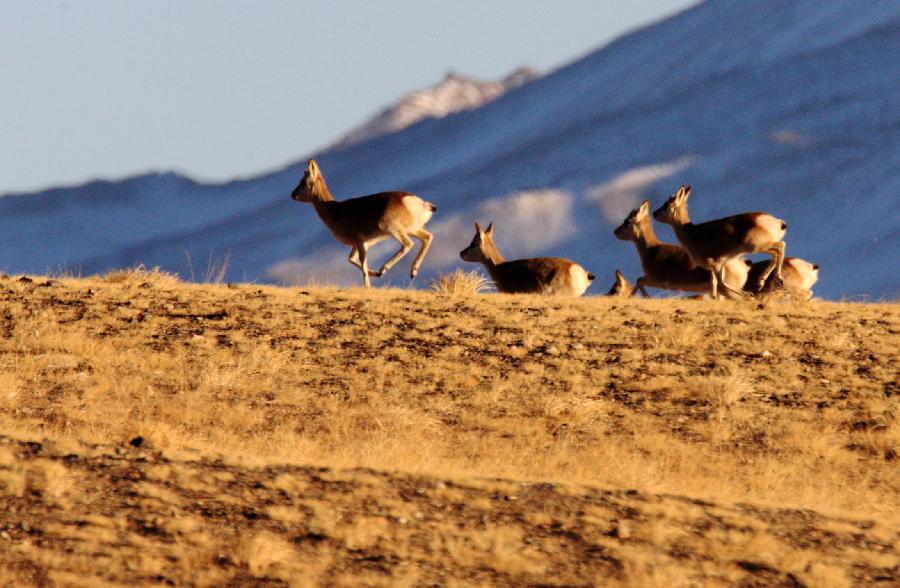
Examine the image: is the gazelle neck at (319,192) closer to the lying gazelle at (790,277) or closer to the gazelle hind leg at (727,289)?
the gazelle hind leg at (727,289)

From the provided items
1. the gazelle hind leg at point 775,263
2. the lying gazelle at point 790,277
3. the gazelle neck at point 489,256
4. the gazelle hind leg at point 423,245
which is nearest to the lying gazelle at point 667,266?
the lying gazelle at point 790,277

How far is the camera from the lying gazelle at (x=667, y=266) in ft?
87.7

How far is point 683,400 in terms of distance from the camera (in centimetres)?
2017

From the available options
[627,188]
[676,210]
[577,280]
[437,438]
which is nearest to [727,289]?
[676,210]

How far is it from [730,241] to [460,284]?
3.86 meters

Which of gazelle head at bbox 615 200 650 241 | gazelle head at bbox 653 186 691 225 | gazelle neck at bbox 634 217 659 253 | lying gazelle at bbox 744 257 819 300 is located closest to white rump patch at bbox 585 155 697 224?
gazelle head at bbox 615 200 650 241

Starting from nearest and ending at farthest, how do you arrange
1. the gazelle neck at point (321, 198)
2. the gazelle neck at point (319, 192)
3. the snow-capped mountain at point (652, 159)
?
the gazelle neck at point (321, 198)
the gazelle neck at point (319, 192)
the snow-capped mountain at point (652, 159)

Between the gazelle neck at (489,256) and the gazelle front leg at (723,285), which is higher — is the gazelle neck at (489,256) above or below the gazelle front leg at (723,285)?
above

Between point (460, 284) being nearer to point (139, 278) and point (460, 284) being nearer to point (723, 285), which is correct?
point (723, 285)

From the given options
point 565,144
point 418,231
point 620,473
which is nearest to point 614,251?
point 565,144

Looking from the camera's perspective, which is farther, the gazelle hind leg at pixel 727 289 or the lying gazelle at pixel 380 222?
the gazelle hind leg at pixel 727 289

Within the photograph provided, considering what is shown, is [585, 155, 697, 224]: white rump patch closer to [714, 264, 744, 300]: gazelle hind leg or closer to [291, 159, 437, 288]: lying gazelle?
[714, 264, 744, 300]: gazelle hind leg

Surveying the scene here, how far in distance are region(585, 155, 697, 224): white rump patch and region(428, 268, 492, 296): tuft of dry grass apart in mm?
104269

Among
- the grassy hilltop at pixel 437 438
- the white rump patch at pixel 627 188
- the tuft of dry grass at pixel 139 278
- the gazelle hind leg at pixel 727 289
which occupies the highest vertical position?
the white rump patch at pixel 627 188
